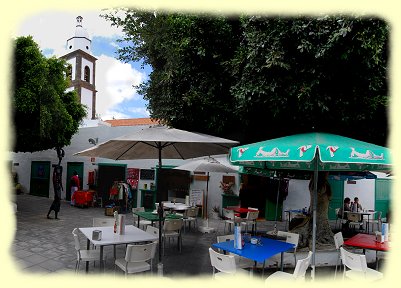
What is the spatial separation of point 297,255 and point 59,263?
495cm

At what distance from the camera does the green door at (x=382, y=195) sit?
14.4m

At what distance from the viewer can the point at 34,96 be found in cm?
1091

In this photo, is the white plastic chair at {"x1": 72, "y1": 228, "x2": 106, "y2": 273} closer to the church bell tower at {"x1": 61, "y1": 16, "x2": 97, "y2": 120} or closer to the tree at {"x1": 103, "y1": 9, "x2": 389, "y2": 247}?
the tree at {"x1": 103, "y1": 9, "x2": 389, "y2": 247}

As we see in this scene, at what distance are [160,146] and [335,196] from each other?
1089cm

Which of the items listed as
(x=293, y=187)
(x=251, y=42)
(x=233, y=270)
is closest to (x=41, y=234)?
(x=233, y=270)

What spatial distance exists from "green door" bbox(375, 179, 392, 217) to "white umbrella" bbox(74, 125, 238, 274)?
1060 centimetres

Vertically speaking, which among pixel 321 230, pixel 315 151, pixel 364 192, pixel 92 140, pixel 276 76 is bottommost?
pixel 321 230

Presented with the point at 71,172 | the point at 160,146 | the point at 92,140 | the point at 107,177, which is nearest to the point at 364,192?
the point at 160,146

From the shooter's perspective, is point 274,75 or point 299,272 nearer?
point 299,272

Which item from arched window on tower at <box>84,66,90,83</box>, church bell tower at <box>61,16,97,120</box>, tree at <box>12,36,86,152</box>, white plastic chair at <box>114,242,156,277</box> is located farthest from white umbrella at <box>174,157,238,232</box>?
arched window on tower at <box>84,66,90,83</box>

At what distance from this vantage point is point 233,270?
453 centimetres

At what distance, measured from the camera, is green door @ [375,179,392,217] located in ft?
47.1

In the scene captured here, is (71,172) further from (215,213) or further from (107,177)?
(215,213)

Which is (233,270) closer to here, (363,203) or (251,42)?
(251,42)
